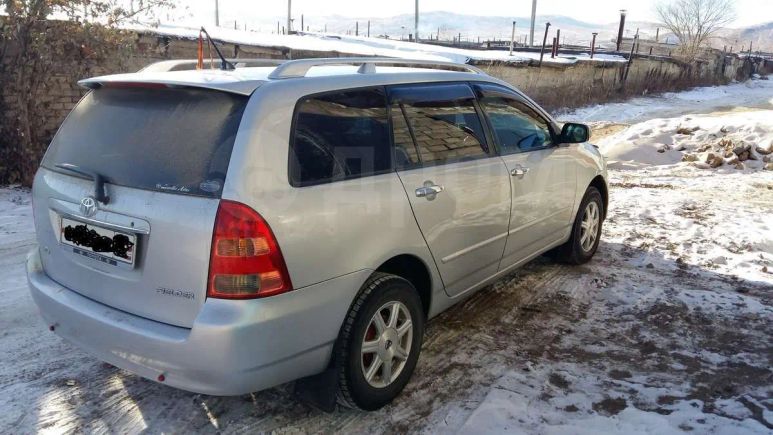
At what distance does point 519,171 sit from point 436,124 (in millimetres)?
808

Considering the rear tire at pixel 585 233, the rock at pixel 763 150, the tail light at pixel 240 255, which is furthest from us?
the rock at pixel 763 150

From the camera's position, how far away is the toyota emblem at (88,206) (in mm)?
2477

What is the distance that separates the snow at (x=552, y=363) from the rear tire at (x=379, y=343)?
0.14 m

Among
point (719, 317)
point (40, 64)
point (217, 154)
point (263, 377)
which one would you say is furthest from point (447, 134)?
point (40, 64)

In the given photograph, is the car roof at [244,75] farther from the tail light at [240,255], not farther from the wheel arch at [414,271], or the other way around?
the wheel arch at [414,271]

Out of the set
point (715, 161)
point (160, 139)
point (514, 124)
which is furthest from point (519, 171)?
point (715, 161)

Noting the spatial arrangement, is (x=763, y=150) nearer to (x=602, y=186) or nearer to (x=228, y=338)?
(x=602, y=186)

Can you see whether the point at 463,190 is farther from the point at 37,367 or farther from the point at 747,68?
the point at 747,68

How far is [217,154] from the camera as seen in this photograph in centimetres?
234

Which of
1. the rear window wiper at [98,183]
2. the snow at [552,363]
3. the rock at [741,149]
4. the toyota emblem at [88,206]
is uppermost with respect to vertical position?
the rear window wiper at [98,183]

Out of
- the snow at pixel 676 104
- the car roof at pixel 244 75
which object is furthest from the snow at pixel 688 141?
the snow at pixel 676 104

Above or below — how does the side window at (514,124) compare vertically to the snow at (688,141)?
above

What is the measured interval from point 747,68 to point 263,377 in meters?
51.6

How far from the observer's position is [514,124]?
4.07 meters
